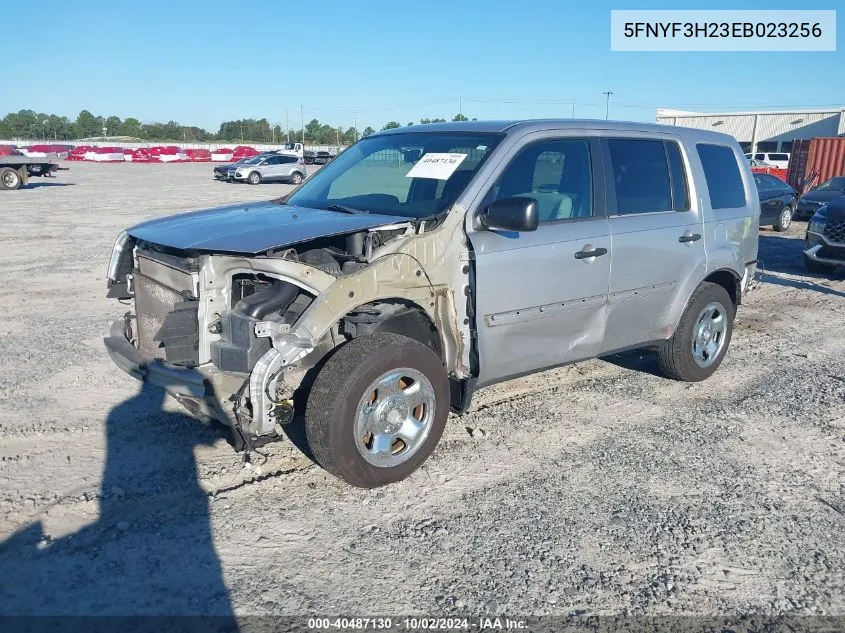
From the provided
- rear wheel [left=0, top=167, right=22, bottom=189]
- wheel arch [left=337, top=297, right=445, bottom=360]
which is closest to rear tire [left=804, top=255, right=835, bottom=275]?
wheel arch [left=337, top=297, right=445, bottom=360]

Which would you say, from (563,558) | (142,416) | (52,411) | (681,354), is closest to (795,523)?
(563,558)

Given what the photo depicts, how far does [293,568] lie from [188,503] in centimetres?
87

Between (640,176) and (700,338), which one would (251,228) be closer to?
(640,176)

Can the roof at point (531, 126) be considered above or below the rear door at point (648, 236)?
above

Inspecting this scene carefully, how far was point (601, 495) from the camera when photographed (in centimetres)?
397

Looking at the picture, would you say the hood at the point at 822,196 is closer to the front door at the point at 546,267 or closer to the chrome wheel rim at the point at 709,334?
the chrome wheel rim at the point at 709,334

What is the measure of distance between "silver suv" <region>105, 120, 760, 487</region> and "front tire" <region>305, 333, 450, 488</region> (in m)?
0.01

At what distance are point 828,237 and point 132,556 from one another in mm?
10825

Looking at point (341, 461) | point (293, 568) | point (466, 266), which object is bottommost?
point (293, 568)

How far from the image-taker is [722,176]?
5852 millimetres

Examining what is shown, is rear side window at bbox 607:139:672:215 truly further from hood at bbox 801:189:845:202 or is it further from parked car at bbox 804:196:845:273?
hood at bbox 801:189:845:202

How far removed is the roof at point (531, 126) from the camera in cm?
457

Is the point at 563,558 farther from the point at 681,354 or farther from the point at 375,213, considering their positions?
the point at 681,354

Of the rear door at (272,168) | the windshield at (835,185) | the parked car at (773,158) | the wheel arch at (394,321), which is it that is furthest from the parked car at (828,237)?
the parked car at (773,158)
